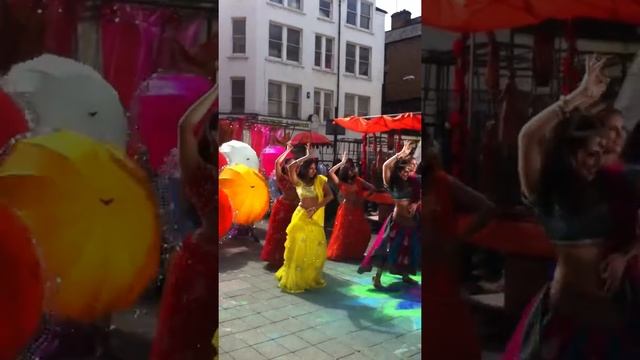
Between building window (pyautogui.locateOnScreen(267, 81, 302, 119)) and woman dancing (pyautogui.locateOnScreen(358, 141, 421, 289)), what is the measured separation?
9213mm

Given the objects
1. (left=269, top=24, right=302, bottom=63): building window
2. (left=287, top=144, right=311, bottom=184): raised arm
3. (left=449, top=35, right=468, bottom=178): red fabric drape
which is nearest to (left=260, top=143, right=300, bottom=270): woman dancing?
(left=287, top=144, right=311, bottom=184): raised arm

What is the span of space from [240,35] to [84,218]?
35.1ft

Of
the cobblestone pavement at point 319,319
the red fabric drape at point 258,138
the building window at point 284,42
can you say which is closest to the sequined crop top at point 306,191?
the cobblestone pavement at point 319,319

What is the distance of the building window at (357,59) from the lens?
1630 centimetres

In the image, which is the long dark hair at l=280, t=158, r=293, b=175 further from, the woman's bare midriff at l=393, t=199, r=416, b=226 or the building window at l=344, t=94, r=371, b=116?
the building window at l=344, t=94, r=371, b=116

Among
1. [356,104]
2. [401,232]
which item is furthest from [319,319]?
[356,104]

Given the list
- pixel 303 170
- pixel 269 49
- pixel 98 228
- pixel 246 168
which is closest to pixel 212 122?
pixel 98 228

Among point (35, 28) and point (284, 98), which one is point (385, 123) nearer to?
point (284, 98)

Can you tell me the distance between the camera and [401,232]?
263 inches

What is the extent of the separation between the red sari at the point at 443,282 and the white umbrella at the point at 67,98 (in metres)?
1.36

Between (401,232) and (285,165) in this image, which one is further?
(285,165)

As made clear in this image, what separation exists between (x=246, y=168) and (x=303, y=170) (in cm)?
194

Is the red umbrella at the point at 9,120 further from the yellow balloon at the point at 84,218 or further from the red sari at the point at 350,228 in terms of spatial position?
the red sari at the point at 350,228

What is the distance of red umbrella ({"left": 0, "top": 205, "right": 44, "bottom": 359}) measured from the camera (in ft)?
6.13
